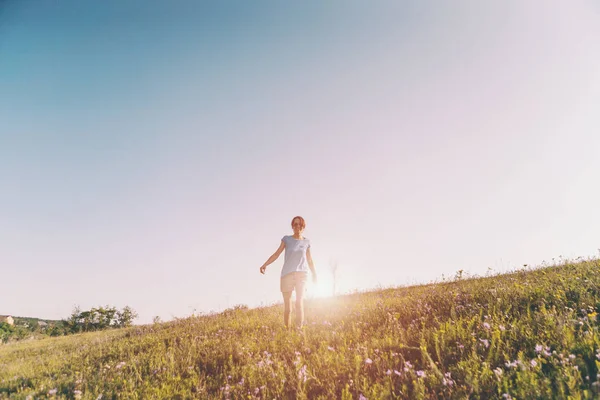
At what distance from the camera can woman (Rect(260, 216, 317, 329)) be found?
612 cm

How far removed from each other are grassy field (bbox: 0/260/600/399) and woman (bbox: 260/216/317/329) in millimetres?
555

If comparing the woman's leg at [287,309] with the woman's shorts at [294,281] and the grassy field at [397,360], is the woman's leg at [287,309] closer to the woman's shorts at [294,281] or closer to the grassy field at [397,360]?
the woman's shorts at [294,281]

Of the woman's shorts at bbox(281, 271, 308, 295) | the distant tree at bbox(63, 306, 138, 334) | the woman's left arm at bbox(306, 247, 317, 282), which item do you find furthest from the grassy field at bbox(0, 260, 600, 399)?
the distant tree at bbox(63, 306, 138, 334)

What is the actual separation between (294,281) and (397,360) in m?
Result: 2.99

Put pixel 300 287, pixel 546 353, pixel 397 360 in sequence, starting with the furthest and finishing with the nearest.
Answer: pixel 300 287
pixel 397 360
pixel 546 353

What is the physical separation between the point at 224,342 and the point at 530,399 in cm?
448

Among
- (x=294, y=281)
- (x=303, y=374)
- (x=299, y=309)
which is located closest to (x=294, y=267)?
(x=294, y=281)

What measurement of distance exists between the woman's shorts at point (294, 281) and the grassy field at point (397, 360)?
81 cm

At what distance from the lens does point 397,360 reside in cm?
346

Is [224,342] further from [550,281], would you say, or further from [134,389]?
[550,281]

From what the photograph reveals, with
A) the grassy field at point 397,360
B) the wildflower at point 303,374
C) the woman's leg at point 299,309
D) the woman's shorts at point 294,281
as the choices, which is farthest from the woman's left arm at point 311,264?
the wildflower at point 303,374

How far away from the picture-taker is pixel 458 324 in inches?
155

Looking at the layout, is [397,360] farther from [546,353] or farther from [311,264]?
[311,264]

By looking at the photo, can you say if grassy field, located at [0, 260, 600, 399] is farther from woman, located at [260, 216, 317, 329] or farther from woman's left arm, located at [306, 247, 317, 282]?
woman's left arm, located at [306, 247, 317, 282]
